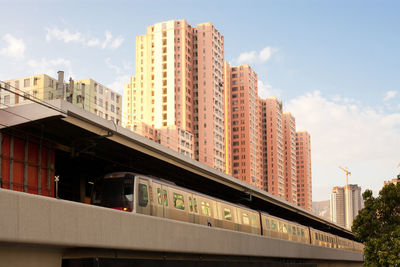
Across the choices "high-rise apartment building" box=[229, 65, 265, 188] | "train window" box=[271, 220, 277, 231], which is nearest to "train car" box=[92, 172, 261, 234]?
"train window" box=[271, 220, 277, 231]

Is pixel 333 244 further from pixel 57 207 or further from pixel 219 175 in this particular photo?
pixel 57 207

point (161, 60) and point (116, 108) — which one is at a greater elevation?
point (161, 60)

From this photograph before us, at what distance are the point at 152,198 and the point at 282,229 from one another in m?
19.9

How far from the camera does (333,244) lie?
55500 millimetres

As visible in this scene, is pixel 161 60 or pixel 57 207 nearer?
pixel 57 207

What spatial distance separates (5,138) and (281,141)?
152 metres

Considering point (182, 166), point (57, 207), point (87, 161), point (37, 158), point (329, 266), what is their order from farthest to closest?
1. point (329, 266)
2. point (182, 166)
3. point (87, 161)
4. point (37, 158)
5. point (57, 207)

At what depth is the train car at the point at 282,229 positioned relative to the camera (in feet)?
116

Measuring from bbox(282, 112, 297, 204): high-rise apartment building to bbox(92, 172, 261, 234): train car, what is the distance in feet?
493

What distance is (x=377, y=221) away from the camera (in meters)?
32.2

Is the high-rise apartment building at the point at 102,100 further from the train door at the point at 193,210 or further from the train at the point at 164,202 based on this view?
the train door at the point at 193,210

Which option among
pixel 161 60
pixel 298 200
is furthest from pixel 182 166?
pixel 298 200

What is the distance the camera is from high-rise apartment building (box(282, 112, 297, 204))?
173750 millimetres

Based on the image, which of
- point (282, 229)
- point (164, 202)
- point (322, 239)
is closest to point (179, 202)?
point (164, 202)
